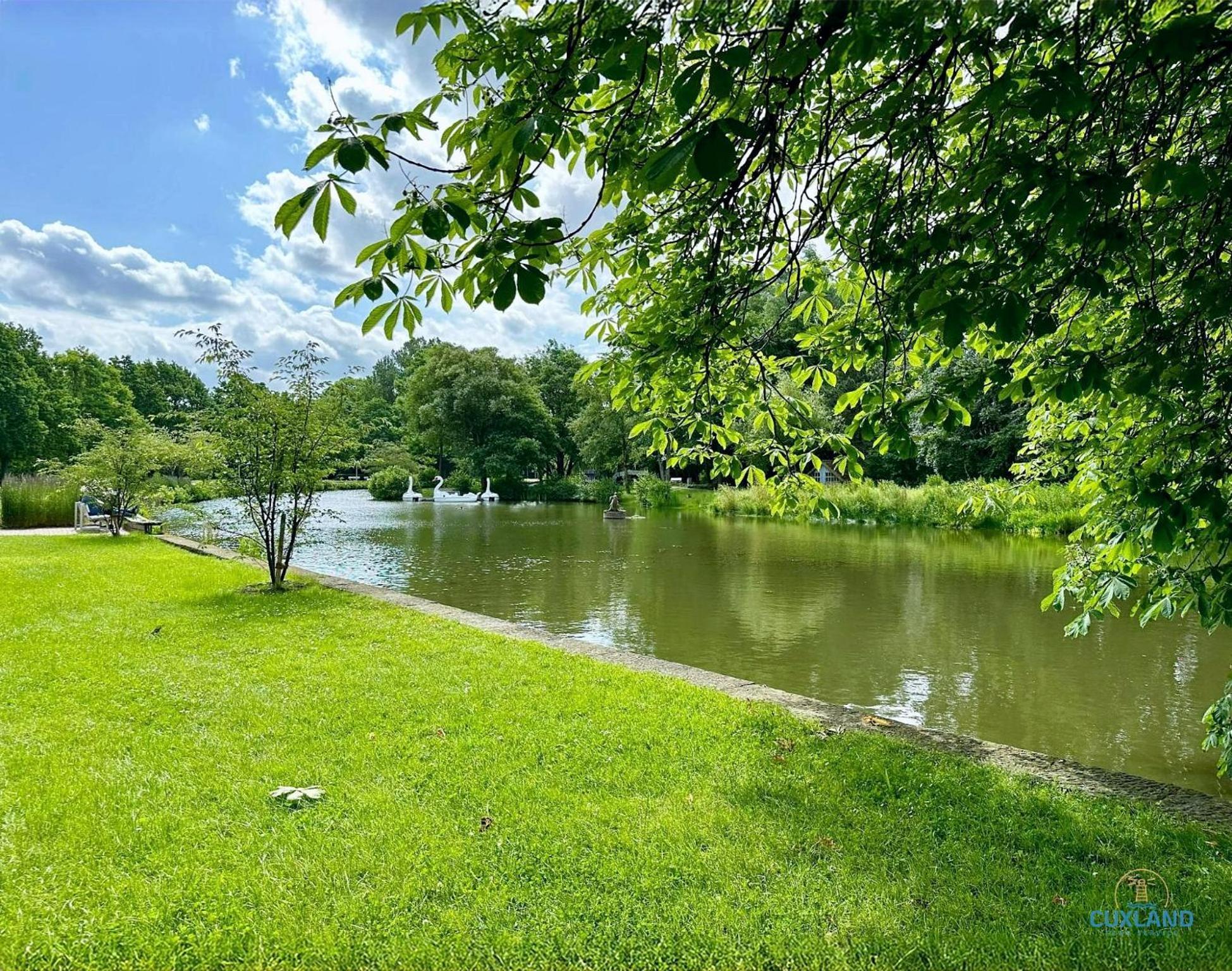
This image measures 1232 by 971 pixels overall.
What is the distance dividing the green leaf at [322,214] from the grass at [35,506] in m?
19.4

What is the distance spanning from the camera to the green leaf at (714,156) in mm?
1472

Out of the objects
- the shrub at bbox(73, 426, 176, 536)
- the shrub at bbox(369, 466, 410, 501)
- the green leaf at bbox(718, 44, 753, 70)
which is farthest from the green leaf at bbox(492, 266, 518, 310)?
the shrub at bbox(369, 466, 410, 501)

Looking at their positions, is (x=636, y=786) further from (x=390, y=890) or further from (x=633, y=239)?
(x=633, y=239)

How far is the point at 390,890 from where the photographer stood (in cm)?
250

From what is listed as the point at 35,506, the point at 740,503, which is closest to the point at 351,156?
the point at 35,506

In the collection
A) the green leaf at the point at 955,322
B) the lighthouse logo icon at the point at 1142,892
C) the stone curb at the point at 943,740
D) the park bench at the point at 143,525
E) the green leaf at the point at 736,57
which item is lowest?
the stone curb at the point at 943,740

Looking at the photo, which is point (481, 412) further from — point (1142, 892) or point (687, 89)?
point (687, 89)

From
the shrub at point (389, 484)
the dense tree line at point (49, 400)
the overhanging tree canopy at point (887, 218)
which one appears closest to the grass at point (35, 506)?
the dense tree line at point (49, 400)

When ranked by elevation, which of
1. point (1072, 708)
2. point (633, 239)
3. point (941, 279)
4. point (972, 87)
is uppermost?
point (972, 87)

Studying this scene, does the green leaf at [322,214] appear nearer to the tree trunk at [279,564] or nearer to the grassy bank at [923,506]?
the tree trunk at [279,564]

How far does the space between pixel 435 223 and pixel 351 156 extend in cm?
24

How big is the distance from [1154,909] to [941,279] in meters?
2.36

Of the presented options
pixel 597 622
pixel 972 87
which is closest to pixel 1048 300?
pixel 972 87

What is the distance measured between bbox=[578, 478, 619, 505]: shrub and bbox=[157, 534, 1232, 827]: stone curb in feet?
105
